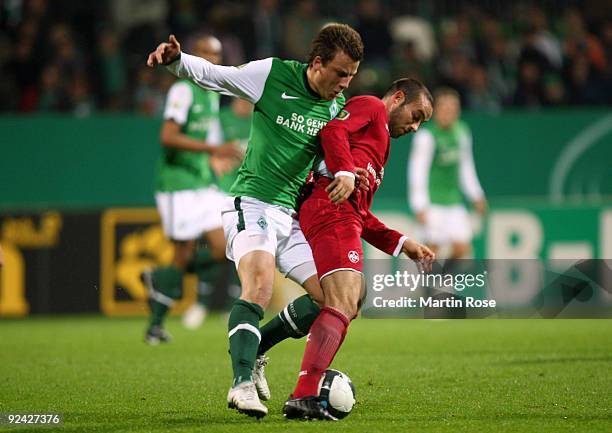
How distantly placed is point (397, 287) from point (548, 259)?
6.70m

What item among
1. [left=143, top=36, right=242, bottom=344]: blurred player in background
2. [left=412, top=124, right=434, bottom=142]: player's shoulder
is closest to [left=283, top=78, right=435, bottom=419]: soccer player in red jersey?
[left=143, top=36, right=242, bottom=344]: blurred player in background

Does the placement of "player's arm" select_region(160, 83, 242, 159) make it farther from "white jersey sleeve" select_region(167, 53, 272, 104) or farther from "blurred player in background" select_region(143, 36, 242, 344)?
"white jersey sleeve" select_region(167, 53, 272, 104)

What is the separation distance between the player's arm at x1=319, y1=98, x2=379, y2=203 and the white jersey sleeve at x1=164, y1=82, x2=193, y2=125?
3922mm

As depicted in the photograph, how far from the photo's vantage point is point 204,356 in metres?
8.72

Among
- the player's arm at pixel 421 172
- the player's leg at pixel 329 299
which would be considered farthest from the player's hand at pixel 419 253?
the player's arm at pixel 421 172

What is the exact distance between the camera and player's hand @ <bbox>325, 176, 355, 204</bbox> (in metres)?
5.52

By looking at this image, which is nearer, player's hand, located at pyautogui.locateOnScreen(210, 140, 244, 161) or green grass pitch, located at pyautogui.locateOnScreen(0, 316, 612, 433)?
green grass pitch, located at pyautogui.locateOnScreen(0, 316, 612, 433)

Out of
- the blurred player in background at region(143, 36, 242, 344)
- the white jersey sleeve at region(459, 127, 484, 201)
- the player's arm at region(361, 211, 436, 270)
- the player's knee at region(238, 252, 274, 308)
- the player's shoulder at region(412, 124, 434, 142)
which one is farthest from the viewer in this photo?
the player's shoulder at region(412, 124, 434, 142)

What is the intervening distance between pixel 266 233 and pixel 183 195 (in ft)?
14.5

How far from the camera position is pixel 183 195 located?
33.4 ft

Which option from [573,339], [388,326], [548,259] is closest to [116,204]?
[388,326]

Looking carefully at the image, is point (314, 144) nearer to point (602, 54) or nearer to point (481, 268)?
point (481, 268)

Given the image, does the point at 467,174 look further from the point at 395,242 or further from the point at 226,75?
the point at 226,75

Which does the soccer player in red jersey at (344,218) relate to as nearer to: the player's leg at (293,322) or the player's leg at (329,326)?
the player's leg at (329,326)
